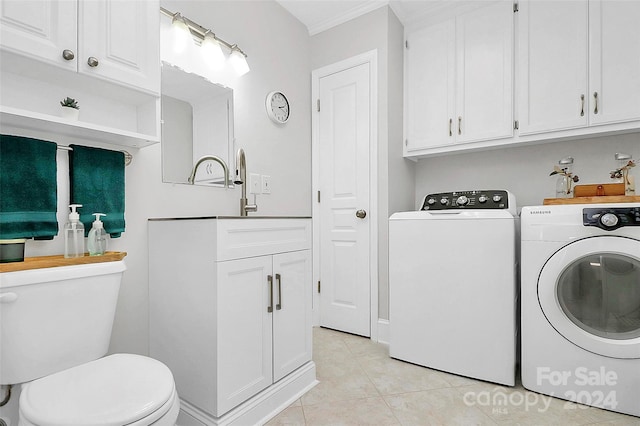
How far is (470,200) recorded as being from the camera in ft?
7.24

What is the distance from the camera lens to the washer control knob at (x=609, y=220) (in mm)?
1460

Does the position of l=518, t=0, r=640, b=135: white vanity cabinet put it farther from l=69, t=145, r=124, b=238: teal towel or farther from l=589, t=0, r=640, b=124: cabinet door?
l=69, t=145, r=124, b=238: teal towel

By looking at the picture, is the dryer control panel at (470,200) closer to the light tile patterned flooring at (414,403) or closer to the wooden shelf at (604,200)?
the wooden shelf at (604,200)

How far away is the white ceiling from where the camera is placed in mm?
2400

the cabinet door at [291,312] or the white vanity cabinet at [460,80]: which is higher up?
the white vanity cabinet at [460,80]

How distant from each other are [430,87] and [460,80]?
0.71 feet

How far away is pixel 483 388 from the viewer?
1.74 meters

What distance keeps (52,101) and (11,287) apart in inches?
28.6

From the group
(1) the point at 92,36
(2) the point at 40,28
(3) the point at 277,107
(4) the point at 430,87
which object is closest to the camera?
(2) the point at 40,28

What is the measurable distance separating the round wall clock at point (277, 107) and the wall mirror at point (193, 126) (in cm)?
34

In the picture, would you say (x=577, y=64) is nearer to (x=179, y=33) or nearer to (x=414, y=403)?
(x=414, y=403)

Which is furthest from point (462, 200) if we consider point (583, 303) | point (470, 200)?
point (583, 303)

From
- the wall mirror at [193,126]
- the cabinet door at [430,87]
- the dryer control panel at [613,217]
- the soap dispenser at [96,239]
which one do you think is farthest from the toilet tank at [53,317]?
the cabinet door at [430,87]

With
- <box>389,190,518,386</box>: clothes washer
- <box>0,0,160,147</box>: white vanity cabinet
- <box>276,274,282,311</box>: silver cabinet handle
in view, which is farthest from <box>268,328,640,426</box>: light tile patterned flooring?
<box>0,0,160,147</box>: white vanity cabinet
